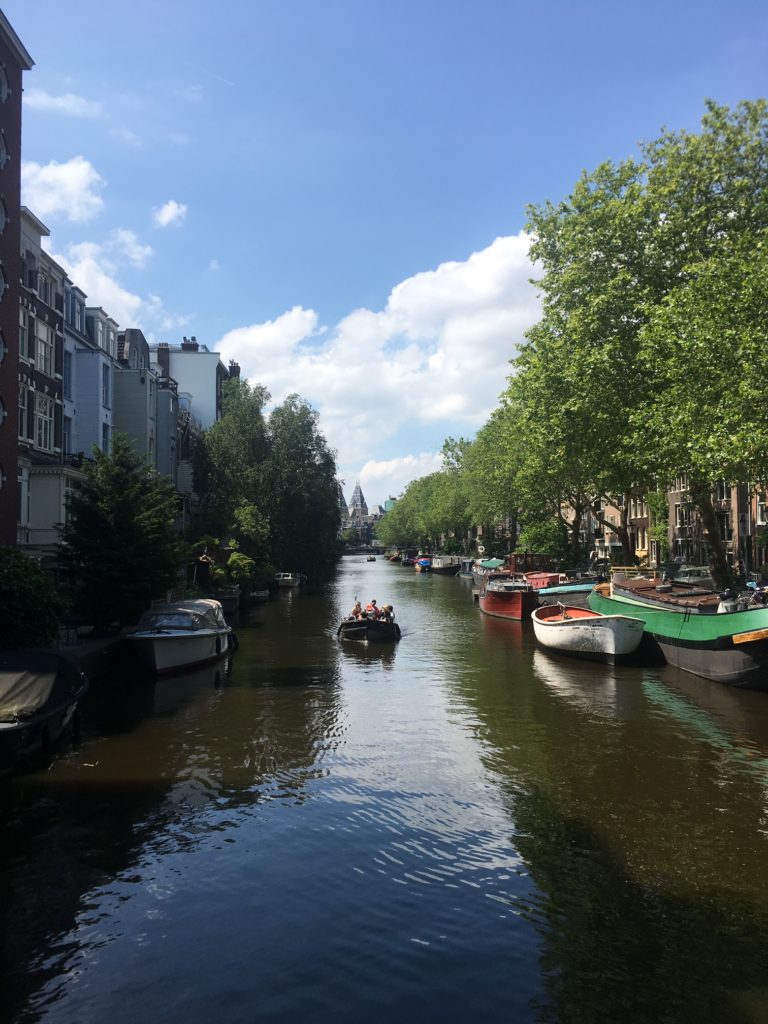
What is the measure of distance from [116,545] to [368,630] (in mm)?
10797

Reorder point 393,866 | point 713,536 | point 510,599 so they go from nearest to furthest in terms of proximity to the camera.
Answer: point 393,866
point 713,536
point 510,599

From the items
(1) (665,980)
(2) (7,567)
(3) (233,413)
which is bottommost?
(1) (665,980)

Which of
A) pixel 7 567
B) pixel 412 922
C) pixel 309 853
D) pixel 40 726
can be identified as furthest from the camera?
pixel 7 567

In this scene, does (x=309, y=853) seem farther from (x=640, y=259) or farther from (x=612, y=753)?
(x=640, y=259)

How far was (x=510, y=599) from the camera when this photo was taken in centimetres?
4131

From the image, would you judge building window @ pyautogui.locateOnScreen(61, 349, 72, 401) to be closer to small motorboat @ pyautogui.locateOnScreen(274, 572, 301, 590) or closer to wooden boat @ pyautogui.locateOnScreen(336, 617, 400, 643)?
wooden boat @ pyautogui.locateOnScreen(336, 617, 400, 643)

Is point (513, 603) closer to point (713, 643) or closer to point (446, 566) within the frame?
point (713, 643)

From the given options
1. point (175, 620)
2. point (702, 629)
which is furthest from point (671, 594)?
point (175, 620)

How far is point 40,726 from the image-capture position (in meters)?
14.2

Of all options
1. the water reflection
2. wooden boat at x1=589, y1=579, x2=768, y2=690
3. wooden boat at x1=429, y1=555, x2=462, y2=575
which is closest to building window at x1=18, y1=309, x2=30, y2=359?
the water reflection

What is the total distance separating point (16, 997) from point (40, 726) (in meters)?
7.45

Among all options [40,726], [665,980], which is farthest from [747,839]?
[40,726]

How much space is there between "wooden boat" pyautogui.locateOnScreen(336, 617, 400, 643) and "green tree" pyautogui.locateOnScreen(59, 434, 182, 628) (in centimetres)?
797

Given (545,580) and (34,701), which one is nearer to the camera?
(34,701)
